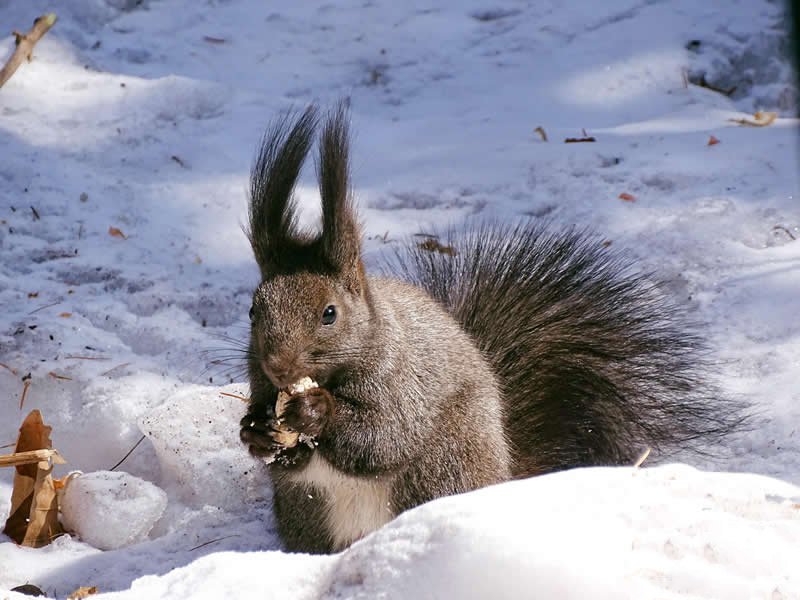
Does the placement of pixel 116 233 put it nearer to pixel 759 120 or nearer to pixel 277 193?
pixel 277 193

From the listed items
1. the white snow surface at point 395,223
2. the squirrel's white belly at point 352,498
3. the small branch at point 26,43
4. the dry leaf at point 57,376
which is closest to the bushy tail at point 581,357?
the white snow surface at point 395,223

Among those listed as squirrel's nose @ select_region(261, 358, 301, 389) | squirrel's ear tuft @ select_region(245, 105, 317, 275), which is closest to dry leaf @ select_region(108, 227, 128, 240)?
squirrel's ear tuft @ select_region(245, 105, 317, 275)

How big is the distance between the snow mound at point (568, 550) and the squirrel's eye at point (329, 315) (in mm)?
728

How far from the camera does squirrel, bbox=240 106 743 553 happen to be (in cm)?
217

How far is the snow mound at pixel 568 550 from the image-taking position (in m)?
1.20

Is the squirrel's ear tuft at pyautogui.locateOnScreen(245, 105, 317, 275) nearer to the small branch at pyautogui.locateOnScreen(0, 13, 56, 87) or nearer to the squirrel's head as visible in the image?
the squirrel's head

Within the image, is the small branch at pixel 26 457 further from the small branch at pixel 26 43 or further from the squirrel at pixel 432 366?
the small branch at pixel 26 43

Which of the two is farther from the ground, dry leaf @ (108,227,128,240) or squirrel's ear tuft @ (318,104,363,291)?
squirrel's ear tuft @ (318,104,363,291)

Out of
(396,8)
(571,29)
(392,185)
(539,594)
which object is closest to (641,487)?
(539,594)

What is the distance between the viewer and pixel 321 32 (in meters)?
4.55

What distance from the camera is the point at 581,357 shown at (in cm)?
257

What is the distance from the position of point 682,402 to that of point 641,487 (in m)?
1.18

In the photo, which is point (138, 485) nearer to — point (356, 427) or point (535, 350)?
point (356, 427)

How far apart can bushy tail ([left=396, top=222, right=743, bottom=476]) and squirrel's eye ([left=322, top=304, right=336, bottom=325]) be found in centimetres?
57
